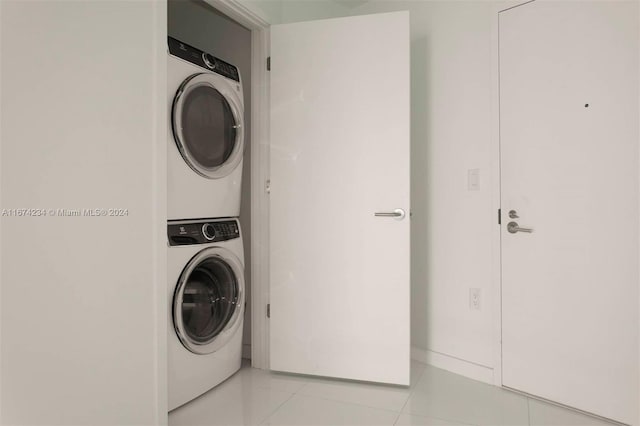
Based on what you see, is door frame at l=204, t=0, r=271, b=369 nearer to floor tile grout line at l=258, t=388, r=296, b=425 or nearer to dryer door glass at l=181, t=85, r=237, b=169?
dryer door glass at l=181, t=85, r=237, b=169

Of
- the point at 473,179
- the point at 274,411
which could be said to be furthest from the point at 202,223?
the point at 473,179

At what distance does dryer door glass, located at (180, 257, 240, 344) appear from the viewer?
2.02m

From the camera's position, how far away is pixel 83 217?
1316mm

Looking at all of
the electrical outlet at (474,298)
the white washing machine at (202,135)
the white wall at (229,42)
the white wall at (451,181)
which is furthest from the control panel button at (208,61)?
the electrical outlet at (474,298)

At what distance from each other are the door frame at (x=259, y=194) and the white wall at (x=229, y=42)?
5.7 inches

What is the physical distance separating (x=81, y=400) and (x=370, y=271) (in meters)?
1.42

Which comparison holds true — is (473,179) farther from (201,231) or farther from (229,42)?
(229,42)

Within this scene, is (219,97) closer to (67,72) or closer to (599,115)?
(67,72)

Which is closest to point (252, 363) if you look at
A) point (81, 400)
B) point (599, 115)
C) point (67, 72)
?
point (81, 400)

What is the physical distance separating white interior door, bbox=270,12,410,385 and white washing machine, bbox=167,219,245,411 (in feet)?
0.79

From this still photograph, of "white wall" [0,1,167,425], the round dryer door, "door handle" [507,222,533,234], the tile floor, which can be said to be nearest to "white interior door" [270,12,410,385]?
the tile floor

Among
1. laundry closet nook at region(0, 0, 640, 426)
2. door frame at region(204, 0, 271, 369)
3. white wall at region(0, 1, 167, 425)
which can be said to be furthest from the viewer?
door frame at region(204, 0, 271, 369)

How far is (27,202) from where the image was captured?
1179 mm

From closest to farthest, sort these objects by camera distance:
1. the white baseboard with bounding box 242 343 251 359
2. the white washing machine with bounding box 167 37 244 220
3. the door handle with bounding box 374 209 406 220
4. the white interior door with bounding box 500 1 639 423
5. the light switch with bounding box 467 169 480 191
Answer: the white interior door with bounding box 500 1 639 423 → the white washing machine with bounding box 167 37 244 220 → the door handle with bounding box 374 209 406 220 → the light switch with bounding box 467 169 480 191 → the white baseboard with bounding box 242 343 251 359
